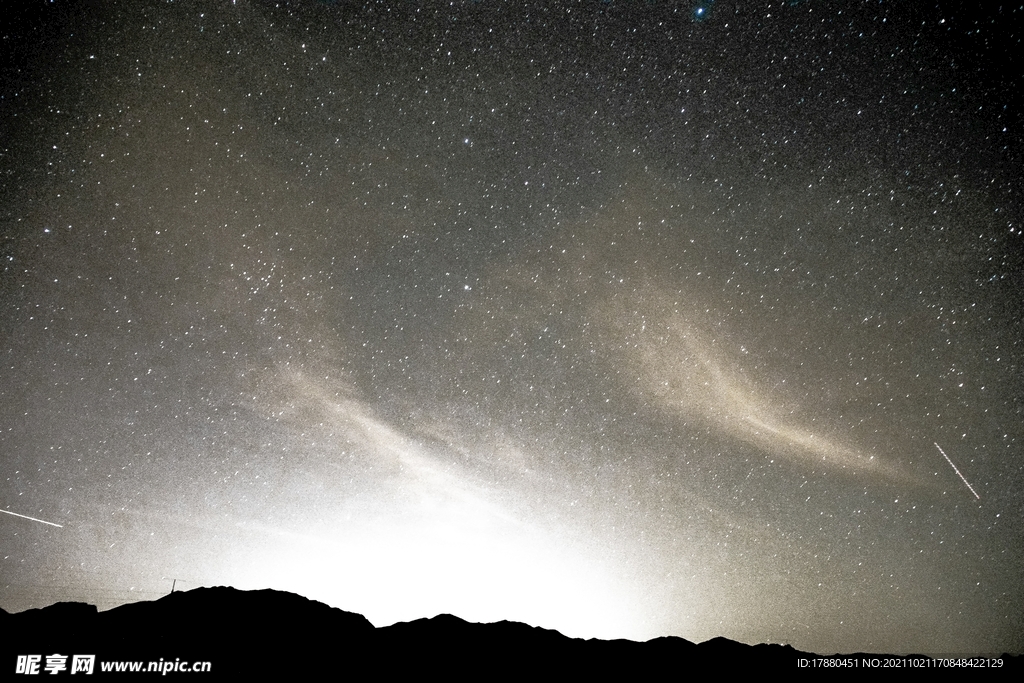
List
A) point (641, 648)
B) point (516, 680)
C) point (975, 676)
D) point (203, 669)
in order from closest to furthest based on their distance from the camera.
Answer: point (203, 669)
point (975, 676)
point (516, 680)
point (641, 648)

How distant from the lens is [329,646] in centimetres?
3759

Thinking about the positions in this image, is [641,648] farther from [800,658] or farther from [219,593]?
[219,593]

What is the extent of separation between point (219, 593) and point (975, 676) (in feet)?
162

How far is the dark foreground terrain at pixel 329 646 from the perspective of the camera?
3133 cm

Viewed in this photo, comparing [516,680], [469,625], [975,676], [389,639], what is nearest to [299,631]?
[389,639]

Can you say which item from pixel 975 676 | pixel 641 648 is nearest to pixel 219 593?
pixel 641 648

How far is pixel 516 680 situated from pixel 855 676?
18.3 meters

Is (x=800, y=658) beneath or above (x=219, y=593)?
beneath

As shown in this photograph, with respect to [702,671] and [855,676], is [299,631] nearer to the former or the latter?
[702,671]

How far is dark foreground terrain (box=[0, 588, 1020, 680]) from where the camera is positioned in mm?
31328

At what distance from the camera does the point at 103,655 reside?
28.9 m

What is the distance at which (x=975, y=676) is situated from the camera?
2867 centimetres

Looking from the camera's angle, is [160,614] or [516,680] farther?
[160,614]

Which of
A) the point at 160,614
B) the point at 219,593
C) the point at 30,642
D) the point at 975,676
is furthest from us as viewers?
the point at 219,593
